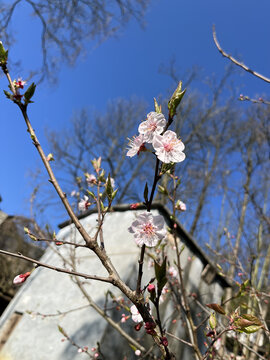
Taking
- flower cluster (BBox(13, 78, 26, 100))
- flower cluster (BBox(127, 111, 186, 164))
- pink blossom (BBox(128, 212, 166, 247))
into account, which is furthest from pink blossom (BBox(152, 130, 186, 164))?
flower cluster (BBox(13, 78, 26, 100))

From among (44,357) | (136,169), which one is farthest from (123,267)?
(136,169)

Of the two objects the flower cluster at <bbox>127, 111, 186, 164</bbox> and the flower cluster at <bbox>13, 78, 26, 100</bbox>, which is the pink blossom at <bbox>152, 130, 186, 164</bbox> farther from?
the flower cluster at <bbox>13, 78, 26, 100</bbox>

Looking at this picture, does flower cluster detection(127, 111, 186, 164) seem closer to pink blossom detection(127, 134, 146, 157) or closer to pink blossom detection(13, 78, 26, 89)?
pink blossom detection(127, 134, 146, 157)

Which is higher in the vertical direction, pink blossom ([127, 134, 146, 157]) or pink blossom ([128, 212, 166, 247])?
pink blossom ([127, 134, 146, 157])

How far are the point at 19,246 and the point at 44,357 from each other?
170 inches

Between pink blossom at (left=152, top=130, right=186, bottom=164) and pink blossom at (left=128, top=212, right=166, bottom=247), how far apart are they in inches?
7.2

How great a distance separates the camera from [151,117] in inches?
30.0

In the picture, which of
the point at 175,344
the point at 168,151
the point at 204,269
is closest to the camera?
the point at 168,151

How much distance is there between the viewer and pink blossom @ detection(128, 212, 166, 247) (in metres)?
0.79

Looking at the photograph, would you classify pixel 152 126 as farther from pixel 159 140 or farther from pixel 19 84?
pixel 19 84

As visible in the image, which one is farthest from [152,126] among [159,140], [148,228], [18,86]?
[18,86]

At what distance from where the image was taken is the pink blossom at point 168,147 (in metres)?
0.71

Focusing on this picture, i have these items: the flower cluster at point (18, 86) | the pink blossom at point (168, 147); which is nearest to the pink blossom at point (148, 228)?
the pink blossom at point (168, 147)

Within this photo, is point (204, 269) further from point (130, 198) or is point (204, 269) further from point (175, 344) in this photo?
point (130, 198)
